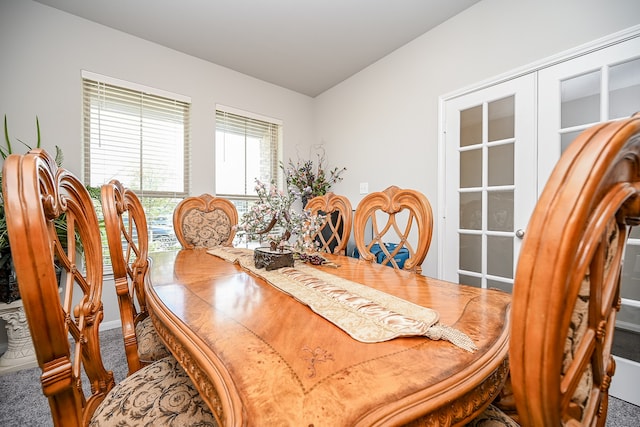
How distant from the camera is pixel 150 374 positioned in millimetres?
927

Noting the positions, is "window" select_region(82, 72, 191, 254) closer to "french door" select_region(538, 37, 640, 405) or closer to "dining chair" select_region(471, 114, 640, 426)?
"dining chair" select_region(471, 114, 640, 426)

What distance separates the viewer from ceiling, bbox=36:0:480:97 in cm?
235

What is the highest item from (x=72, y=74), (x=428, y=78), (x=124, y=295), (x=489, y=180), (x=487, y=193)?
(x=428, y=78)

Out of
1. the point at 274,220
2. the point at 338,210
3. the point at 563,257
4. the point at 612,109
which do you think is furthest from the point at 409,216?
the point at 612,109

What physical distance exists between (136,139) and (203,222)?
51.7 inches

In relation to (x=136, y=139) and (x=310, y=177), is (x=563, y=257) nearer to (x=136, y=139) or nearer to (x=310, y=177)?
(x=136, y=139)

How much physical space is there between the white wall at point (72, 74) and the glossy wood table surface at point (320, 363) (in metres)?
2.53

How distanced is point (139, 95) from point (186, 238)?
5.70 ft

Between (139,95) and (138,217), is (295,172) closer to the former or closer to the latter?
(139,95)

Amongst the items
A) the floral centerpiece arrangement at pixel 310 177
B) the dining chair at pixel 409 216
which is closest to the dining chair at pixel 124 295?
the dining chair at pixel 409 216

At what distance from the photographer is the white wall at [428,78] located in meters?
1.88

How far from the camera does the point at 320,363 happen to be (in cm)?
54

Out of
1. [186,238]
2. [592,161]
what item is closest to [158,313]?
[592,161]

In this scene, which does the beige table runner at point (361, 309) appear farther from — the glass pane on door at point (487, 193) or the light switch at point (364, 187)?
the light switch at point (364, 187)
